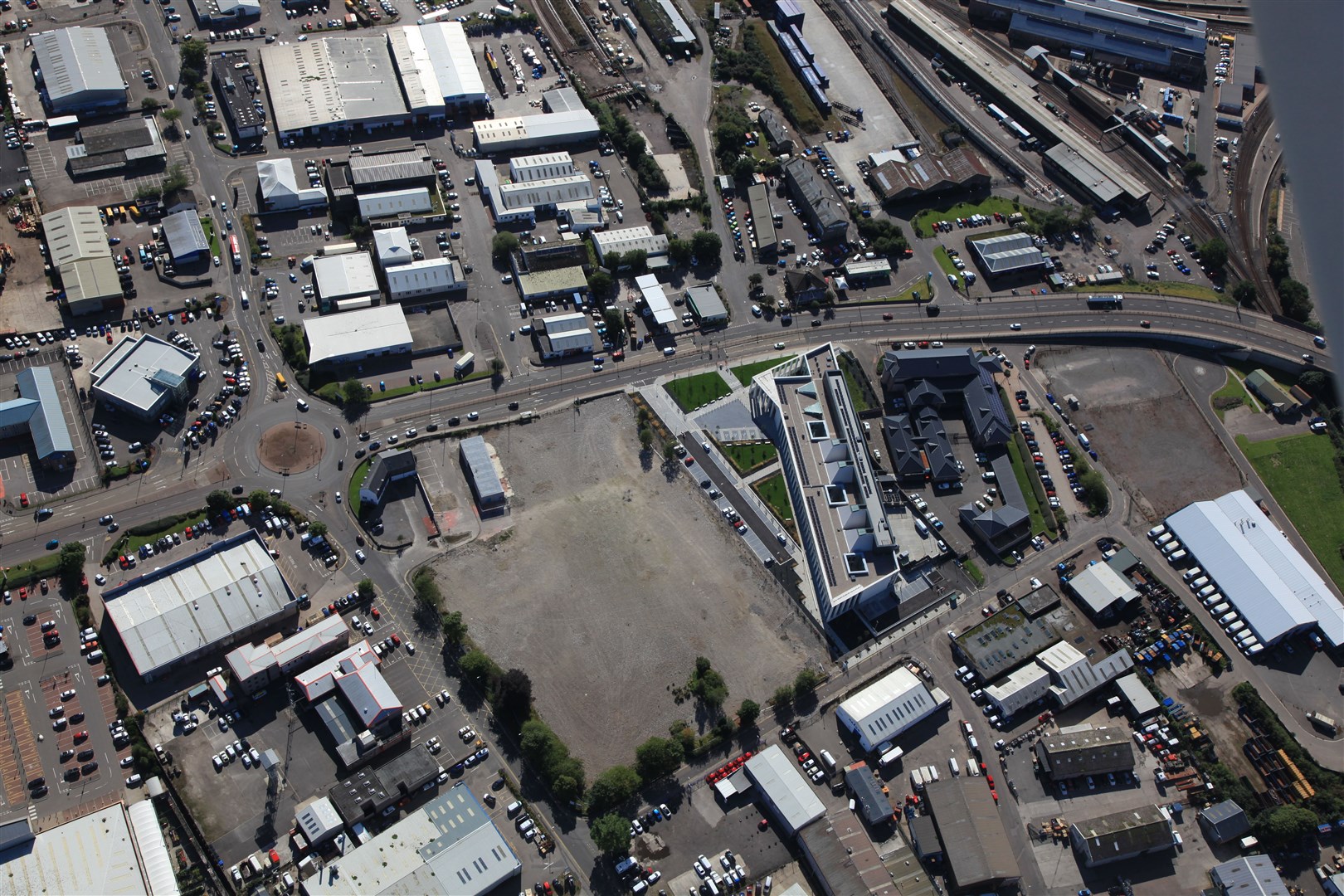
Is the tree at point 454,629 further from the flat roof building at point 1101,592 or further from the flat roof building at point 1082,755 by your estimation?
the flat roof building at point 1101,592

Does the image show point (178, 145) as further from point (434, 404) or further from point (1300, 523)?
point (1300, 523)

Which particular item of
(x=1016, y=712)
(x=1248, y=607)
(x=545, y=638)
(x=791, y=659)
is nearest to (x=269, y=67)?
(x=545, y=638)

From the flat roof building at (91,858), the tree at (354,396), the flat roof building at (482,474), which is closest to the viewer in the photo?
the flat roof building at (91,858)

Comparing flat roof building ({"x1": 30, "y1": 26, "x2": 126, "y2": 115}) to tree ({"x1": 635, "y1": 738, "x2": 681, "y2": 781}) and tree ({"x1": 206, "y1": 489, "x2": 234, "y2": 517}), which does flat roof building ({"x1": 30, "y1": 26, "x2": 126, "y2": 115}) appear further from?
tree ({"x1": 635, "y1": 738, "x2": 681, "y2": 781})

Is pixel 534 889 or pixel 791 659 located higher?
pixel 791 659

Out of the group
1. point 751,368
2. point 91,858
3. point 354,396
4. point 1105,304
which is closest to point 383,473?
point 354,396

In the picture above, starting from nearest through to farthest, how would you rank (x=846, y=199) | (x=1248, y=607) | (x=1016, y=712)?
(x=1016, y=712), (x=1248, y=607), (x=846, y=199)

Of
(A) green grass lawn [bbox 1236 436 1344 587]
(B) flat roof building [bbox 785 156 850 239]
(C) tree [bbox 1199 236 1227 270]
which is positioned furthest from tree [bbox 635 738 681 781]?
(C) tree [bbox 1199 236 1227 270]

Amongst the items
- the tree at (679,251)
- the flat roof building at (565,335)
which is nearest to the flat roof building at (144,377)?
the flat roof building at (565,335)
